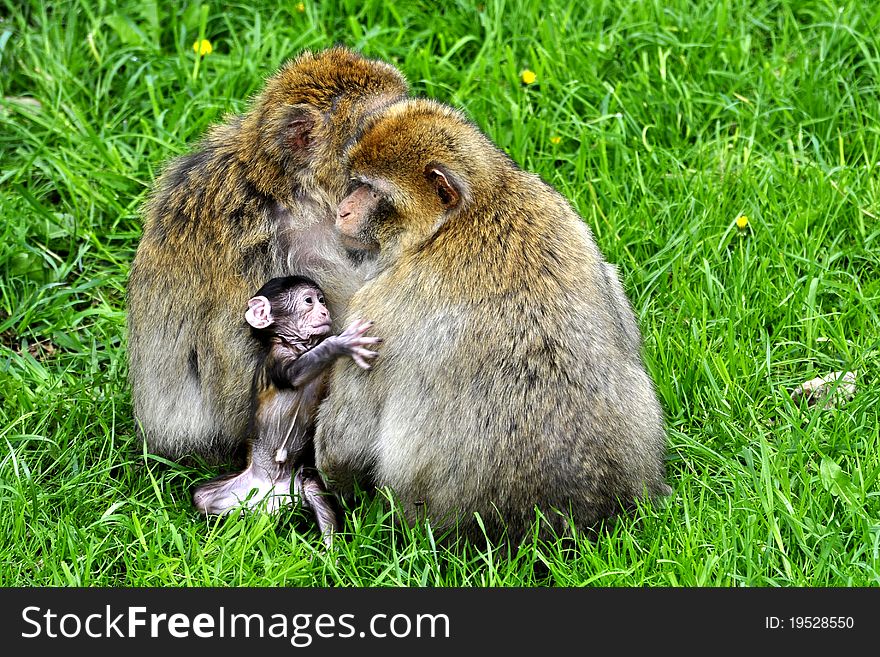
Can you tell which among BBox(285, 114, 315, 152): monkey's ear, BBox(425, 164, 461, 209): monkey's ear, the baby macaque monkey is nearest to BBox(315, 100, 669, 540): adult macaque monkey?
BBox(425, 164, 461, 209): monkey's ear

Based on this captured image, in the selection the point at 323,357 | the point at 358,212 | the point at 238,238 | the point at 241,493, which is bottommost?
the point at 241,493

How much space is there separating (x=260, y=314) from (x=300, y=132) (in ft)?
2.29

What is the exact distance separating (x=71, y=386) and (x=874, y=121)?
13.5 feet

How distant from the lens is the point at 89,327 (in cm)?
616

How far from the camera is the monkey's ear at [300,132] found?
15.9 feet

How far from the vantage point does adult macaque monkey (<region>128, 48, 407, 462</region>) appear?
4875 mm

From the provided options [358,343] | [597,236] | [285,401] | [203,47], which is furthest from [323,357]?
[203,47]

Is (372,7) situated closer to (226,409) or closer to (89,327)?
(89,327)

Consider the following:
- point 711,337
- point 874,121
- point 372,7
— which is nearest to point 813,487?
point 711,337

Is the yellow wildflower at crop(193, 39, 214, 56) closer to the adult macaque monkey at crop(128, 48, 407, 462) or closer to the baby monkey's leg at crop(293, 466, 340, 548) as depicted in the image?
the adult macaque monkey at crop(128, 48, 407, 462)

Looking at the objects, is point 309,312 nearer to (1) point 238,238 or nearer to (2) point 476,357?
(1) point 238,238

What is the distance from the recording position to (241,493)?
4.99 metres

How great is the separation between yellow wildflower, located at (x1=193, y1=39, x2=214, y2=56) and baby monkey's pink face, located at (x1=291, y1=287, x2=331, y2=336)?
269 centimetres

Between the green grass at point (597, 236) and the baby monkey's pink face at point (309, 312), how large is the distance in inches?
27.3
